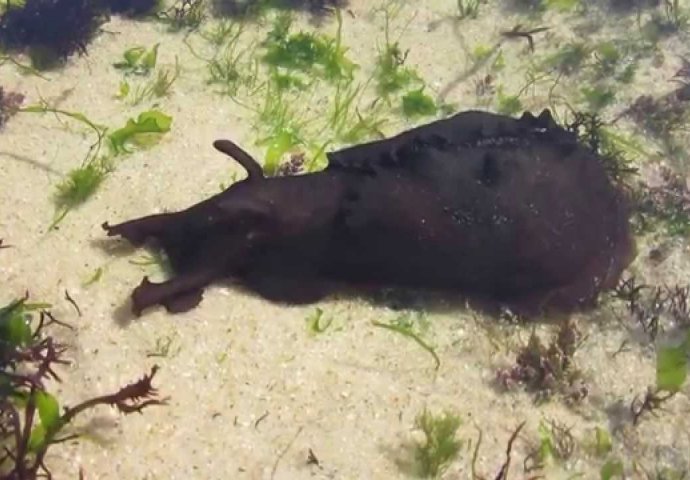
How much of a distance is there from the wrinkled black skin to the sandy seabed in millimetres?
197

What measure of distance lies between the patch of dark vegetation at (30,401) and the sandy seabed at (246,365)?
194 mm

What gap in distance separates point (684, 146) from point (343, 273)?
390 cm

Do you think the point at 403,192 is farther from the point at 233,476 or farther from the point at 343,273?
the point at 233,476

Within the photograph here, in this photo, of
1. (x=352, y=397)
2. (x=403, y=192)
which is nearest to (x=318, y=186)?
(x=403, y=192)

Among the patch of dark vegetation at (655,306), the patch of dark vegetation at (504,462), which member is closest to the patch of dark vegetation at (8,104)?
the patch of dark vegetation at (504,462)

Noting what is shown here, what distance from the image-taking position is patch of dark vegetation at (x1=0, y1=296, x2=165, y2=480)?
4.27m

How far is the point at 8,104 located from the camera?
6.98 meters

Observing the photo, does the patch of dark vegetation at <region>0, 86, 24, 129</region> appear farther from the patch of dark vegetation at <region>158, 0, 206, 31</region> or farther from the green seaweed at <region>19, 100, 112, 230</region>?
the patch of dark vegetation at <region>158, 0, 206, 31</region>

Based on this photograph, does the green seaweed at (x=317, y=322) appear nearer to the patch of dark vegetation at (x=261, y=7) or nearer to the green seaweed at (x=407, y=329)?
the green seaweed at (x=407, y=329)

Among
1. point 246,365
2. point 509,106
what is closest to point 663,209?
point 509,106

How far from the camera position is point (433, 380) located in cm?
554

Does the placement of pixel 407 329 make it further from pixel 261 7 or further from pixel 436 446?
pixel 261 7

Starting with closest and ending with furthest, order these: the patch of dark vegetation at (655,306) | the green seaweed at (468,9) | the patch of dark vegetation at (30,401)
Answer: the patch of dark vegetation at (30,401) < the patch of dark vegetation at (655,306) < the green seaweed at (468,9)

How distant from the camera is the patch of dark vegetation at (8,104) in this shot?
22.7 feet
